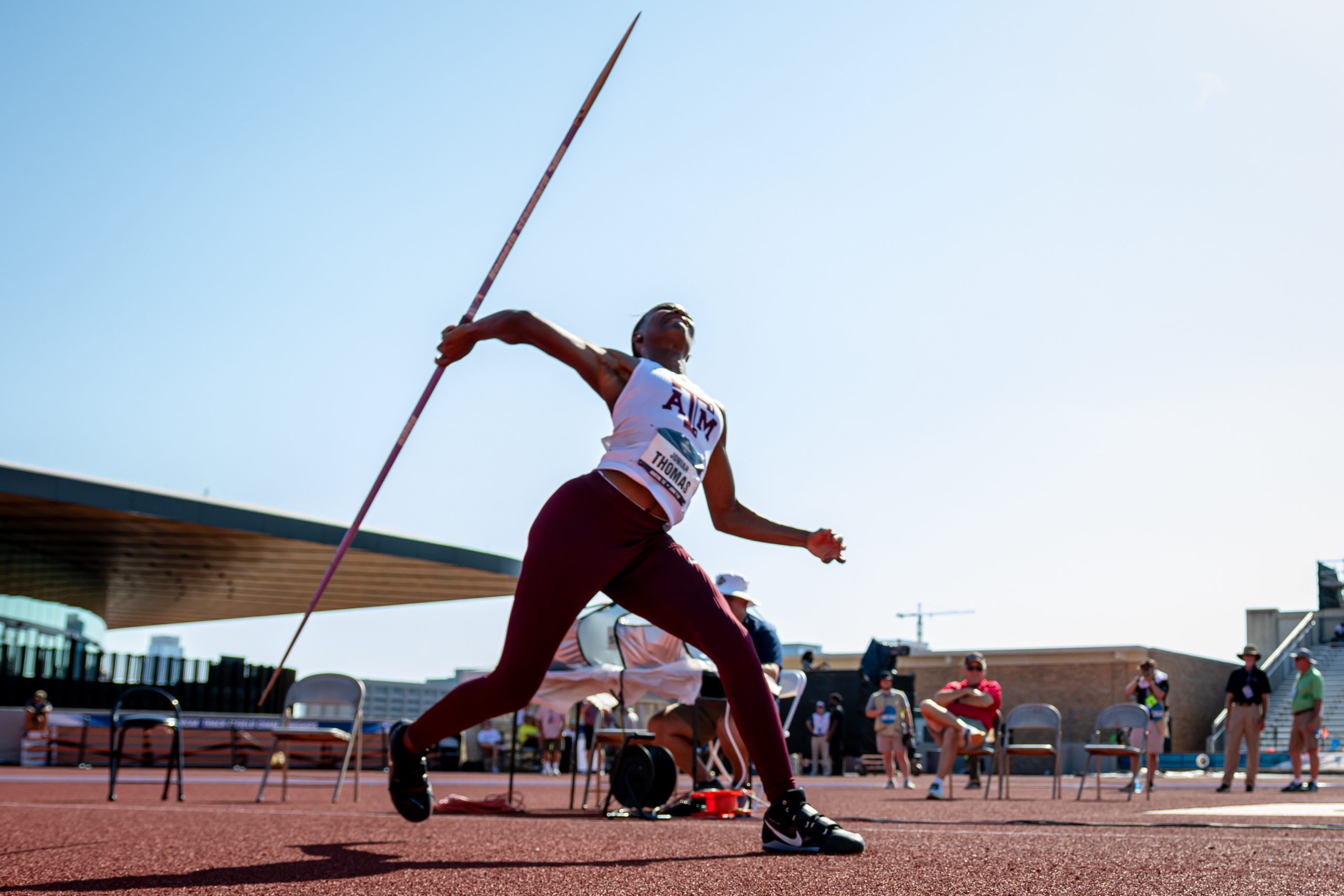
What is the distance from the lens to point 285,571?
116ft

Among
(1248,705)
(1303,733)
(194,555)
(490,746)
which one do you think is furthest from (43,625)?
(1303,733)

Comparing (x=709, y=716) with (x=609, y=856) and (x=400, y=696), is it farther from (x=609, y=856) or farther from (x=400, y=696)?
(x=400, y=696)

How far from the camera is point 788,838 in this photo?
12.7 feet

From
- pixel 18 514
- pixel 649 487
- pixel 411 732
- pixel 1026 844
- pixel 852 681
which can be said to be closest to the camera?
pixel 649 487

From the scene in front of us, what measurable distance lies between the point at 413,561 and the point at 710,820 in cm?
2606

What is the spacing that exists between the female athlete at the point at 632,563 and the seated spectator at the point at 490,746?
2295cm

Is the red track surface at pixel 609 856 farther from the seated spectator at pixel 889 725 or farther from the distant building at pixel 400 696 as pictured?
the distant building at pixel 400 696

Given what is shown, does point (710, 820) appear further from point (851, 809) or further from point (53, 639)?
point (53, 639)

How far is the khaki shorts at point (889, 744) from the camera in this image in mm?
17906

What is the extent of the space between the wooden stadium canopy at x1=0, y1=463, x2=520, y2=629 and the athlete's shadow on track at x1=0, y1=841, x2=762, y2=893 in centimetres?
1786

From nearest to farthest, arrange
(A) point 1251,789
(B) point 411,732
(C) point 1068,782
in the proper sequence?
(B) point 411,732
(A) point 1251,789
(C) point 1068,782

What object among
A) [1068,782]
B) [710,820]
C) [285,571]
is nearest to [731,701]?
[710,820]

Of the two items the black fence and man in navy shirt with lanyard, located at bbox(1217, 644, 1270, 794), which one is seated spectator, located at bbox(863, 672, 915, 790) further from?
the black fence

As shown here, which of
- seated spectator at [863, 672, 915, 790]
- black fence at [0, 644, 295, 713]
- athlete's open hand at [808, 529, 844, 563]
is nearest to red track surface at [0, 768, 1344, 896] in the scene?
athlete's open hand at [808, 529, 844, 563]
